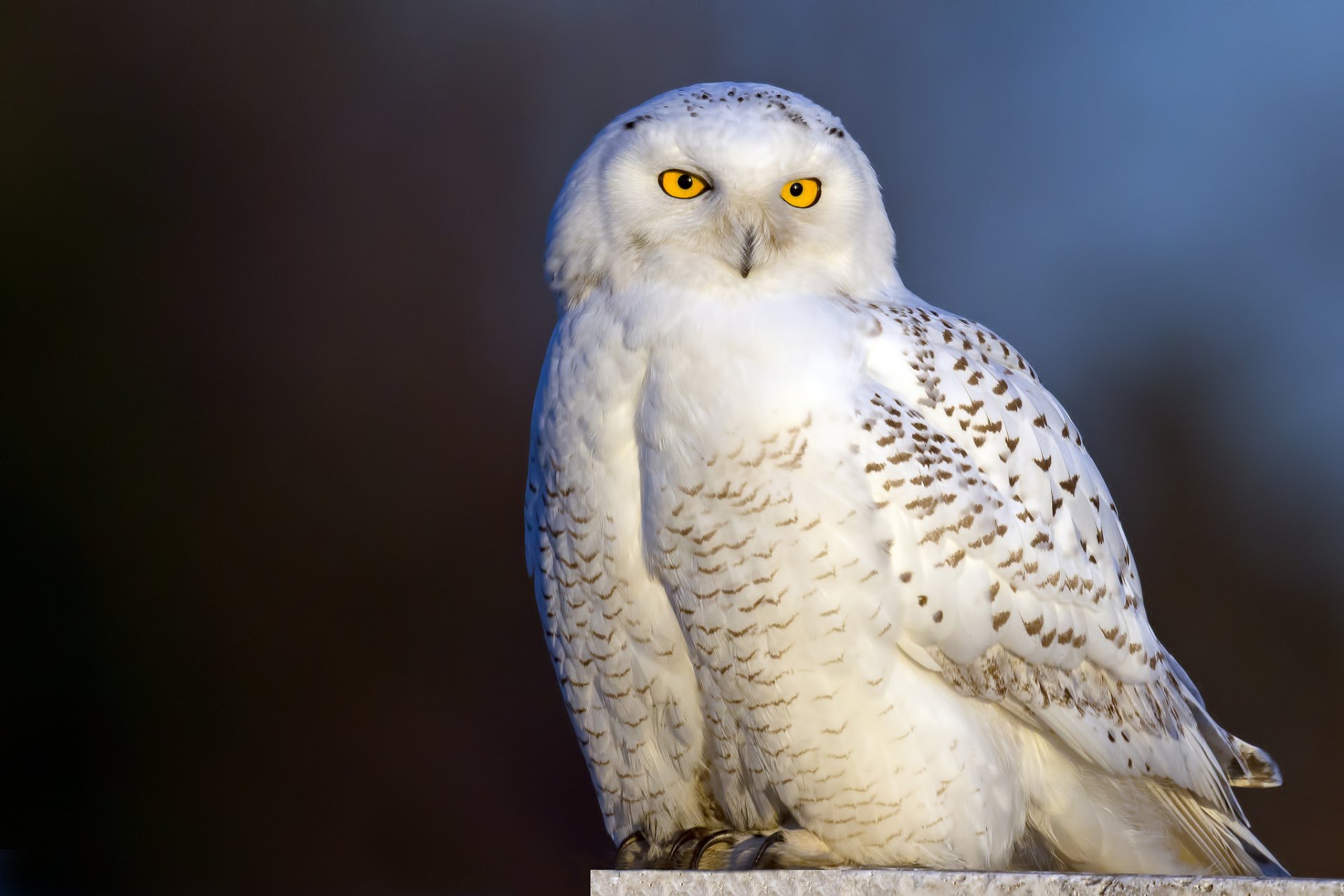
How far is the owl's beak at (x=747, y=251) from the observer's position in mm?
1521

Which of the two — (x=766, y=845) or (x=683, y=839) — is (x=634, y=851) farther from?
(x=766, y=845)

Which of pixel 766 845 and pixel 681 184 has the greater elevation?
pixel 681 184

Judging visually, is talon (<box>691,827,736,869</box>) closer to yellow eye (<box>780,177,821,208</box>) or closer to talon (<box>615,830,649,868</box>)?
talon (<box>615,830,649,868</box>)

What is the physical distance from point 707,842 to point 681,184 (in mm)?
763

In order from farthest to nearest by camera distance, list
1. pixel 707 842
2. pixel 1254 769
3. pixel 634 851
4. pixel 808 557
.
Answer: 1. pixel 1254 769
2. pixel 634 851
3. pixel 707 842
4. pixel 808 557

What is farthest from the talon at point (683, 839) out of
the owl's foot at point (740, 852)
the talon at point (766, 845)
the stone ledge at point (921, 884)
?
the stone ledge at point (921, 884)

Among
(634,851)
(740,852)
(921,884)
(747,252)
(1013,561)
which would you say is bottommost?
(634,851)

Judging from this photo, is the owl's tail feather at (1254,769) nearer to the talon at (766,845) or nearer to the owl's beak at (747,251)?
the talon at (766,845)

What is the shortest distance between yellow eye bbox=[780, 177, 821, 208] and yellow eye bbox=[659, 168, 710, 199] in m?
0.09

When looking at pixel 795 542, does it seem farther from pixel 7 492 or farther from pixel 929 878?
pixel 7 492

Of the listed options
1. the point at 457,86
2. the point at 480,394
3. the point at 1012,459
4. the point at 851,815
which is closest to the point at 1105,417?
the point at 480,394

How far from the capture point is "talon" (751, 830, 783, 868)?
1.46 meters

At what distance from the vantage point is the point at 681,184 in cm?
156

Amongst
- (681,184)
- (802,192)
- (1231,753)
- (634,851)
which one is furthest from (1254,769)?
(681,184)
